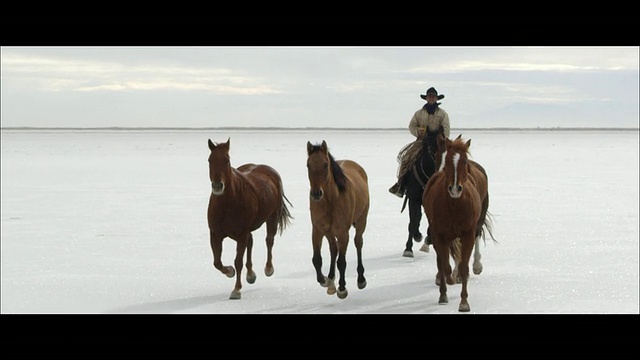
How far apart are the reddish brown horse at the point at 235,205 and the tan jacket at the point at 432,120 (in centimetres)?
211

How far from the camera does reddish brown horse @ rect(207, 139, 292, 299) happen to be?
6.48m

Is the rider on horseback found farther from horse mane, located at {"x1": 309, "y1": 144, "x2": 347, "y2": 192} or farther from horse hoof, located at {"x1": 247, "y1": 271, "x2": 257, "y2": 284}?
horse hoof, located at {"x1": 247, "y1": 271, "x2": 257, "y2": 284}

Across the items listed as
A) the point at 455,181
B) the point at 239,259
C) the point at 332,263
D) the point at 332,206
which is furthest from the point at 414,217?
the point at 455,181

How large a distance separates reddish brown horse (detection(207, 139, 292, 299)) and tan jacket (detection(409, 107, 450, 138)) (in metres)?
2.11

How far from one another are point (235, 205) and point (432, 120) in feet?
9.42

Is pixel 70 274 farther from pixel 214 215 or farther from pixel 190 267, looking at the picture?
pixel 214 215

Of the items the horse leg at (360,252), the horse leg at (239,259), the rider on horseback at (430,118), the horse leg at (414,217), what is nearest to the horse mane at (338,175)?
the horse leg at (360,252)

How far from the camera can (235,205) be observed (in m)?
6.91

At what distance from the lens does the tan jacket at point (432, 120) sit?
8734mm

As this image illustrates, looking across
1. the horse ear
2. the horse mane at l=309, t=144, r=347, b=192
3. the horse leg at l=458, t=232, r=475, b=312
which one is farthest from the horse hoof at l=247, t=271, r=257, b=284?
the horse ear

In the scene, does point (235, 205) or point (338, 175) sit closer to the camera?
point (338, 175)

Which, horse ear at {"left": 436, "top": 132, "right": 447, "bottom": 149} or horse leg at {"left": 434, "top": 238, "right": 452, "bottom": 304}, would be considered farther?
horse leg at {"left": 434, "top": 238, "right": 452, "bottom": 304}

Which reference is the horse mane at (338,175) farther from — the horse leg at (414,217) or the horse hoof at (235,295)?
the horse leg at (414,217)

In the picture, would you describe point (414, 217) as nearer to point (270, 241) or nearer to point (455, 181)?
point (270, 241)
